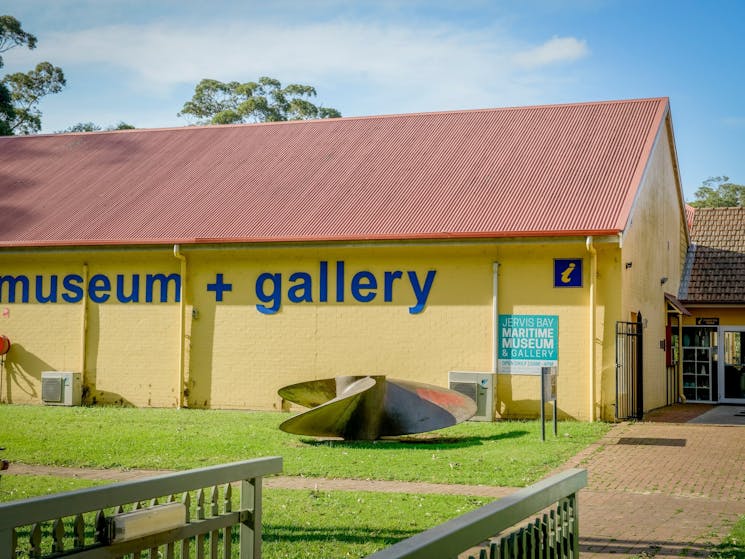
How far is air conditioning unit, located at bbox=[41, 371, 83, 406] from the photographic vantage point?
2281 centimetres

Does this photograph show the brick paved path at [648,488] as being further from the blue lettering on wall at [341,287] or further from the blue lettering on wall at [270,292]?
the blue lettering on wall at [270,292]

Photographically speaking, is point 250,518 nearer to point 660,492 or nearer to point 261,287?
point 660,492

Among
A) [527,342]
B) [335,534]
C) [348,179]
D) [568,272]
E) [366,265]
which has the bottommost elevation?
[335,534]

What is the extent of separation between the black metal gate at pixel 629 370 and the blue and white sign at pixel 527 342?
1.30 m

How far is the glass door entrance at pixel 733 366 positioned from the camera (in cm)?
2870

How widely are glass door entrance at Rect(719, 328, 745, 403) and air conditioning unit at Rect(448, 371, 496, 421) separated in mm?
11741

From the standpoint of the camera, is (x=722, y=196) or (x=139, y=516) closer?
(x=139, y=516)

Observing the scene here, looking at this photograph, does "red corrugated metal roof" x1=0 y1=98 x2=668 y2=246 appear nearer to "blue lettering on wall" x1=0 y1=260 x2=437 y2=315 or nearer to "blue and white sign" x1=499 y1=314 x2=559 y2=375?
"blue lettering on wall" x1=0 y1=260 x2=437 y2=315

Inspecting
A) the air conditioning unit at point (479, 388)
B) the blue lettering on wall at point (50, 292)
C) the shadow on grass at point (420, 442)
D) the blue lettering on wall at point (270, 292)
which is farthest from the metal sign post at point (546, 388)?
the blue lettering on wall at point (50, 292)

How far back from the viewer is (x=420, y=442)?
16.2 metres

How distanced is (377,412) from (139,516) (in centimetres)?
1166

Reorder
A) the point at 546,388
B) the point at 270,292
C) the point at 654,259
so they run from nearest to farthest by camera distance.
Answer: the point at 546,388 → the point at 270,292 → the point at 654,259

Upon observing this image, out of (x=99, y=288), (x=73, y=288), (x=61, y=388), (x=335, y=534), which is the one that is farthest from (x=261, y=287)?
(x=335, y=534)

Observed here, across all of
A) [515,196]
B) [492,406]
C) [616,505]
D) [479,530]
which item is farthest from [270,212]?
[479,530]
